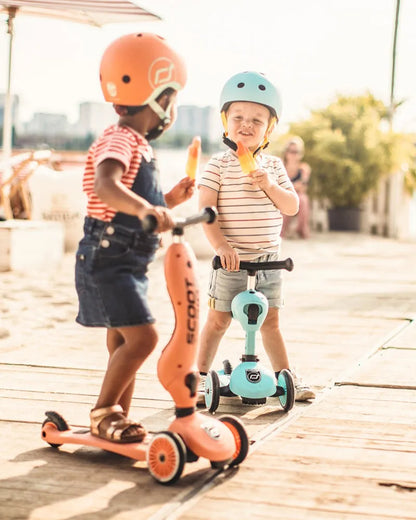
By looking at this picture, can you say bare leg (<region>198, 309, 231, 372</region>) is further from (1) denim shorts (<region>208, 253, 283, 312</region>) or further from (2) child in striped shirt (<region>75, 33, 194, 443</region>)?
(2) child in striped shirt (<region>75, 33, 194, 443</region>)

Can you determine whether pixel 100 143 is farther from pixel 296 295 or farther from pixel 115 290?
pixel 296 295

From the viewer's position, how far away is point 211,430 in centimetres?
296

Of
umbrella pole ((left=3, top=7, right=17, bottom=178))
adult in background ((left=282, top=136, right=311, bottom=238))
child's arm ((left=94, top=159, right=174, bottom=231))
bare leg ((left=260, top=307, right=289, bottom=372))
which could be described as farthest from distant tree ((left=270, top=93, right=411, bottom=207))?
child's arm ((left=94, top=159, right=174, bottom=231))

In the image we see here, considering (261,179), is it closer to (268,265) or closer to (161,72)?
(268,265)

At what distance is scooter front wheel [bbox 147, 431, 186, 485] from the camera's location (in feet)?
9.24

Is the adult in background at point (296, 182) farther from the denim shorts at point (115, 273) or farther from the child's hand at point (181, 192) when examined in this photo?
the denim shorts at point (115, 273)

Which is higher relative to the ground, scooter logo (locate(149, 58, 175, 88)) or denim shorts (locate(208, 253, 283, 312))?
scooter logo (locate(149, 58, 175, 88))

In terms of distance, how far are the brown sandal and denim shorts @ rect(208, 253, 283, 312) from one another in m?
0.98

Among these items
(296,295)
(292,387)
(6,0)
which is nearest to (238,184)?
(292,387)

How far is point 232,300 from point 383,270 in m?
6.48

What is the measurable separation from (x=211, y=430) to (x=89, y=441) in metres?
0.46

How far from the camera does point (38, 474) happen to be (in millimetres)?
2971

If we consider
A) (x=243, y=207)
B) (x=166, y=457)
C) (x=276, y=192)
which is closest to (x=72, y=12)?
(x=243, y=207)

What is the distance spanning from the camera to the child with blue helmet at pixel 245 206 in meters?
3.86
